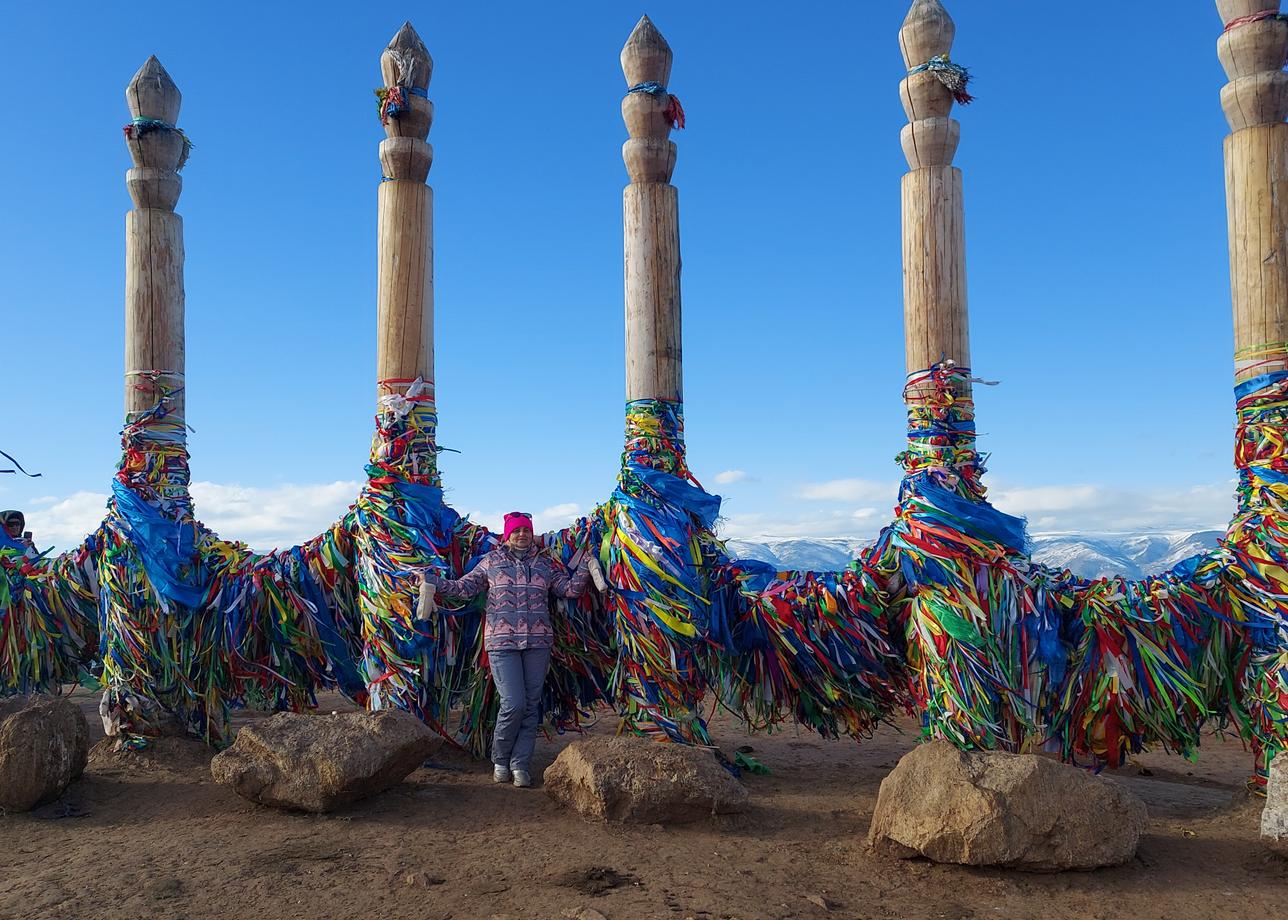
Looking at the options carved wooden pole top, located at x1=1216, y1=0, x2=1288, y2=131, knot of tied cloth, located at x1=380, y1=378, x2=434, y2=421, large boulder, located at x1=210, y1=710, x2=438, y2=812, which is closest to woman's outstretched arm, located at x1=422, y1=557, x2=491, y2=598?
large boulder, located at x1=210, y1=710, x2=438, y2=812

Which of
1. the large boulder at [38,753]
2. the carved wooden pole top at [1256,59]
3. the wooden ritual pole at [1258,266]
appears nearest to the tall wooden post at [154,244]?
the large boulder at [38,753]

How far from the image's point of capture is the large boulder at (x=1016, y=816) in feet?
12.1

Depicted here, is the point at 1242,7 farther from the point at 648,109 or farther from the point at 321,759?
the point at 321,759

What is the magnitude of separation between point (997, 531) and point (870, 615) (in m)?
0.75

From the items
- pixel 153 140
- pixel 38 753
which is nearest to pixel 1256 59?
pixel 153 140

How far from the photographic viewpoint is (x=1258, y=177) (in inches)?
195

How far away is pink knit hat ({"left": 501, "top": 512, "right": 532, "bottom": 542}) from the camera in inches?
206

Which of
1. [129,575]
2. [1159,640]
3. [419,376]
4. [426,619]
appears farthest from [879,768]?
[129,575]

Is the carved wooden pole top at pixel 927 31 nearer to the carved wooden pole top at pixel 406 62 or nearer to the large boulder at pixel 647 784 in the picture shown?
the carved wooden pole top at pixel 406 62

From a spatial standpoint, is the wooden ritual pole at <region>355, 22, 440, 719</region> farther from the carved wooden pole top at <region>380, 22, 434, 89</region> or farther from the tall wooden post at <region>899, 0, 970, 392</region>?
the tall wooden post at <region>899, 0, 970, 392</region>

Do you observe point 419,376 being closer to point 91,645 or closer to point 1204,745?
point 91,645

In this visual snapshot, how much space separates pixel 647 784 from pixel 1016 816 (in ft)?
4.87

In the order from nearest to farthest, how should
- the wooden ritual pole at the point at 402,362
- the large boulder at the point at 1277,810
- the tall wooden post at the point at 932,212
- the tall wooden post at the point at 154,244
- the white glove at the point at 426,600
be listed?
1. the large boulder at the point at 1277,810
2. the tall wooden post at the point at 932,212
3. the white glove at the point at 426,600
4. the wooden ritual pole at the point at 402,362
5. the tall wooden post at the point at 154,244

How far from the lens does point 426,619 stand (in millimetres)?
5250
